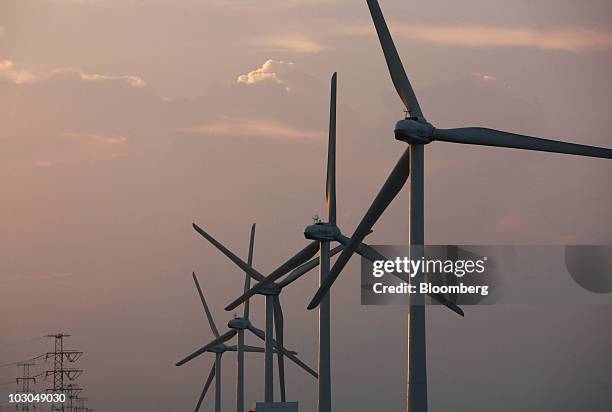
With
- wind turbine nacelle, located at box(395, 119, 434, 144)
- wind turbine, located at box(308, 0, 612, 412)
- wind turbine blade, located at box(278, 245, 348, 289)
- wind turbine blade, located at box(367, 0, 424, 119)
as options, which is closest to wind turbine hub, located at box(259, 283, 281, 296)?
wind turbine blade, located at box(278, 245, 348, 289)

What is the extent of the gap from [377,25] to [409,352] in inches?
1123

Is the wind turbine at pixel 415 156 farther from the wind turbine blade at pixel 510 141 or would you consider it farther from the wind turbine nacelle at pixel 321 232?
the wind turbine nacelle at pixel 321 232

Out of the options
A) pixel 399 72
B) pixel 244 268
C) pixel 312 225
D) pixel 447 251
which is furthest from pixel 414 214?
pixel 244 268

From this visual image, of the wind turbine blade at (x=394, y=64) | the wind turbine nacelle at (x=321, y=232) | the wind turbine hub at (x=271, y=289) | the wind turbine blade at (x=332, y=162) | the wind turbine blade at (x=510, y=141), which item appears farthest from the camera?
the wind turbine hub at (x=271, y=289)

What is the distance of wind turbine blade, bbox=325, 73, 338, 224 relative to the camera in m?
158

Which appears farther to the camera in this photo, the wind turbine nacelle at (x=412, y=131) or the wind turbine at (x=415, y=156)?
the wind turbine nacelle at (x=412, y=131)

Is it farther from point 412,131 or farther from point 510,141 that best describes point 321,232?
point 510,141

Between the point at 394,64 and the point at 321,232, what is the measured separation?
45.6 m

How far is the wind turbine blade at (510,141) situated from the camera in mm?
109000

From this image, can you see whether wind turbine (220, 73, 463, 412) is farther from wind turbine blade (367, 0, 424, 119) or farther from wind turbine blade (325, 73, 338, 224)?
wind turbine blade (367, 0, 424, 119)

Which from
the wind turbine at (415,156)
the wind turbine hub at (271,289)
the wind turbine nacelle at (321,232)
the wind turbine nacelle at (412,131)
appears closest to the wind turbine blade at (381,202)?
the wind turbine at (415,156)

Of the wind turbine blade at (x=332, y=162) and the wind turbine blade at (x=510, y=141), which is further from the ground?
the wind turbine blade at (x=332, y=162)

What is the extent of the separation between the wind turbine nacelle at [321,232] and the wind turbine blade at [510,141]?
153 ft

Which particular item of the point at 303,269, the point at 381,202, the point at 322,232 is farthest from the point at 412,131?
the point at 303,269
